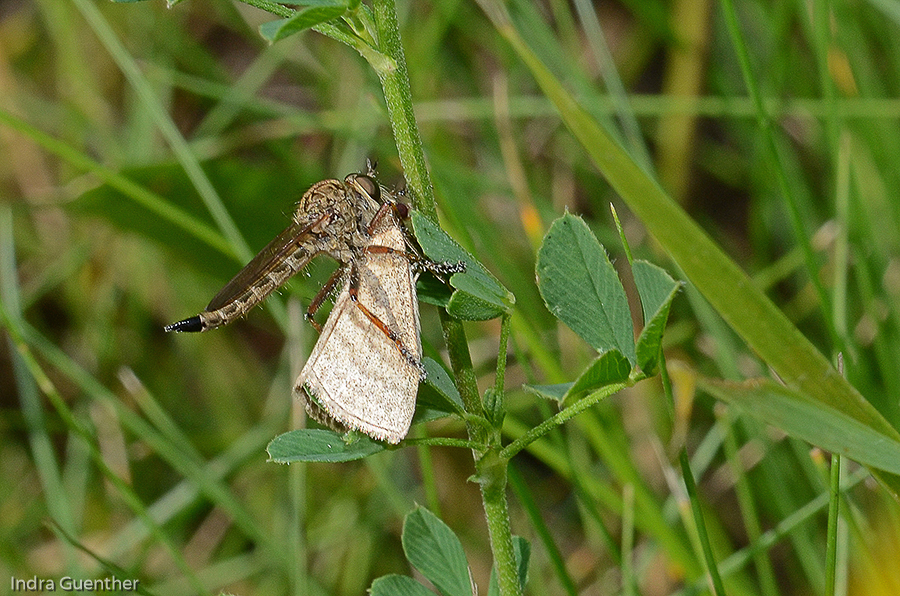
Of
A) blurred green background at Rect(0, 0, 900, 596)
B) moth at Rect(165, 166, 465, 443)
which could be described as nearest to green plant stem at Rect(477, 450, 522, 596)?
moth at Rect(165, 166, 465, 443)

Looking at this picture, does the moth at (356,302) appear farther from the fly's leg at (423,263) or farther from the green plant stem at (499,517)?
the green plant stem at (499,517)

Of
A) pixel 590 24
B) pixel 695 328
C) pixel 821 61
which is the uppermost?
pixel 590 24

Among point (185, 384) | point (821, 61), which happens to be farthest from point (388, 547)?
point (821, 61)

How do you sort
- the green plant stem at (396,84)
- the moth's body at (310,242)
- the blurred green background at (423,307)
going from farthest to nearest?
the blurred green background at (423,307)
the moth's body at (310,242)
the green plant stem at (396,84)

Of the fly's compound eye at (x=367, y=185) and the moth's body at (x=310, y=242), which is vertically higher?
the fly's compound eye at (x=367, y=185)

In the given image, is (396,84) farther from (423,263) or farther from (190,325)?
(190,325)

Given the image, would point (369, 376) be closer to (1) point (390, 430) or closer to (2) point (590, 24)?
(1) point (390, 430)

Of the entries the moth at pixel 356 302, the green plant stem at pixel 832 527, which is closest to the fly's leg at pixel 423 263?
the moth at pixel 356 302

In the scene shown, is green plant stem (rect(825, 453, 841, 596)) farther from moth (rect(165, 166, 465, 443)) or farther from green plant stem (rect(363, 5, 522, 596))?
moth (rect(165, 166, 465, 443))
